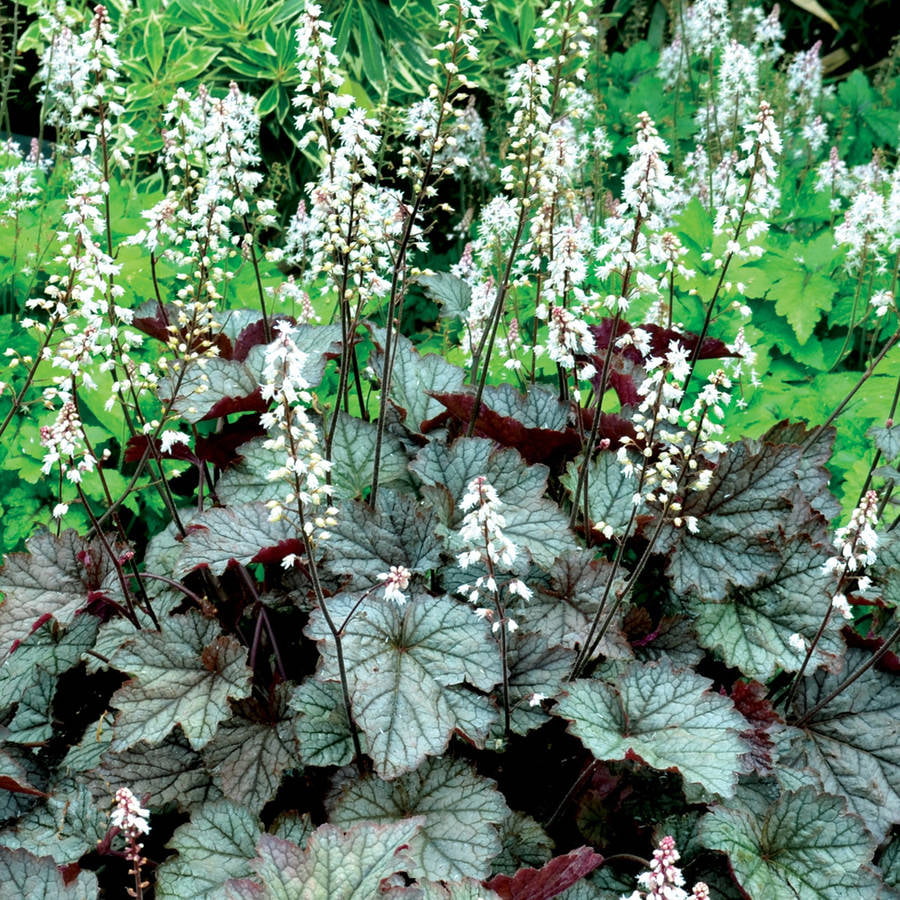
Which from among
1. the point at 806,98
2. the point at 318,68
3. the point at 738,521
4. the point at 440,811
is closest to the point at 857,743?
Answer: the point at 738,521

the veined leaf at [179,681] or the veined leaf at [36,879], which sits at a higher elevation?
the veined leaf at [179,681]

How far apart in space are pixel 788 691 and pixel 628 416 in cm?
79

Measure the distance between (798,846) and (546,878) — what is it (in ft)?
1.75

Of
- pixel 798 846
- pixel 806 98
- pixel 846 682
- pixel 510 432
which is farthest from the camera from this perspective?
pixel 806 98

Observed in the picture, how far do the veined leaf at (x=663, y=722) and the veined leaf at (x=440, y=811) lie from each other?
234 mm

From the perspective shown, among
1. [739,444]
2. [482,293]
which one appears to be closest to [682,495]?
[739,444]

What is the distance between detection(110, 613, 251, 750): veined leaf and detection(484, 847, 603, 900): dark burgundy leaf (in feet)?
2.05

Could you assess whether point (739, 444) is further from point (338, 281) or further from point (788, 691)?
point (338, 281)

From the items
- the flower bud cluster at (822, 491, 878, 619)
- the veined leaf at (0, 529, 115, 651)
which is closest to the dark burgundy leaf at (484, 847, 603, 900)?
the flower bud cluster at (822, 491, 878, 619)

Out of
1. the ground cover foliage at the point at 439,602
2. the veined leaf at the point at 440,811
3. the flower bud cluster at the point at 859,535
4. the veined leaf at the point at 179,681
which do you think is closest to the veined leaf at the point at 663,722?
the ground cover foliage at the point at 439,602

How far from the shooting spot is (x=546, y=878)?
1.74 metres

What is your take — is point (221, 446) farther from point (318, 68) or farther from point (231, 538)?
point (318, 68)

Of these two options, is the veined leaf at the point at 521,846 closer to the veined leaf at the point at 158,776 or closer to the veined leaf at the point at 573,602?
the veined leaf at the point at 573,602

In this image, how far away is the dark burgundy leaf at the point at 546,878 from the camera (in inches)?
67.7
